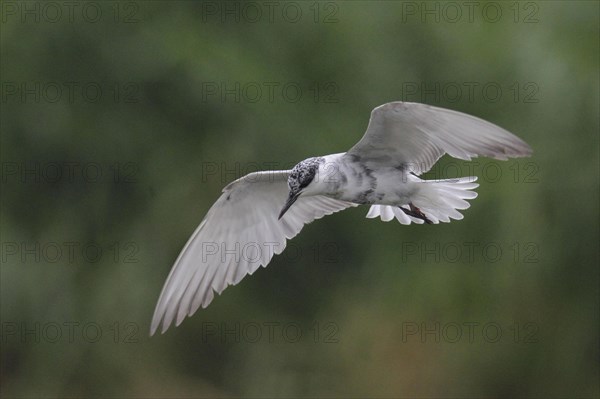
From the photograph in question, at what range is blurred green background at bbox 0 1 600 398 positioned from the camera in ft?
35.6

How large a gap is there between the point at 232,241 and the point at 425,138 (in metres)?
1.73

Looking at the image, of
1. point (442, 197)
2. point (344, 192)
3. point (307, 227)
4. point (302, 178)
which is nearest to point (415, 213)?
point (442, 197)

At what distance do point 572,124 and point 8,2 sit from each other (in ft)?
20.5

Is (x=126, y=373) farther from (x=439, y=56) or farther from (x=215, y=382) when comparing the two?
(x=439, y=56)

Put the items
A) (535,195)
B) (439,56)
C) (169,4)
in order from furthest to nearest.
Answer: (169,4), (439,56), (535,195)

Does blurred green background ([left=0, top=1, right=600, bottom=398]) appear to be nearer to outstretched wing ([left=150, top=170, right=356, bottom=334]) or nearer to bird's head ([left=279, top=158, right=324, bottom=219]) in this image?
outstretched wing ([left=150, top=170, right=356, bottom=334])

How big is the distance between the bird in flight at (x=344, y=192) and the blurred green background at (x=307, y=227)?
Answer: 328 cm

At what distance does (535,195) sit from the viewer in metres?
10.8

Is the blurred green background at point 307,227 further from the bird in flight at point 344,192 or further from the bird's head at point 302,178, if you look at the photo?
the bird's head at point 302,178

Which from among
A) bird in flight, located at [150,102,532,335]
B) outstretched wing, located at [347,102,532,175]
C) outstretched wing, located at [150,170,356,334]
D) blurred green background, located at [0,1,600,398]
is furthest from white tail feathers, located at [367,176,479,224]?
blurred green background, located at [0,1,600,398]

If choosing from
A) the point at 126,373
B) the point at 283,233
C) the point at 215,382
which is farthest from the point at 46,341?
the point at 283,233

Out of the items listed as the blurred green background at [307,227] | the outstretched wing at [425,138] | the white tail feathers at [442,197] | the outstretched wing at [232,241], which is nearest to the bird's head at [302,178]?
the outstretched wing at [425,138]

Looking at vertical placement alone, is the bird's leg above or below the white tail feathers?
below

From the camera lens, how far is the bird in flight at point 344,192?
670 cm
